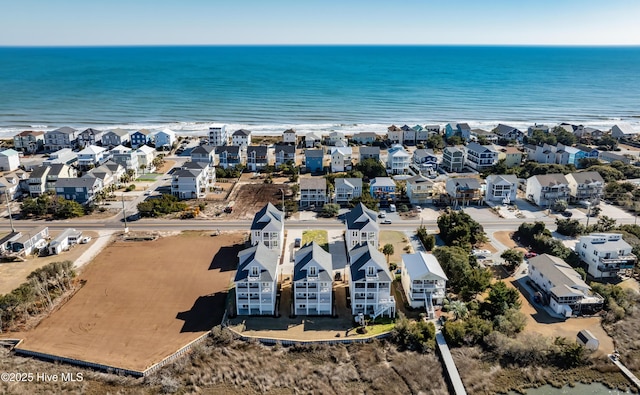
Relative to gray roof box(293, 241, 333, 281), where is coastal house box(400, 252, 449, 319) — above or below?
below

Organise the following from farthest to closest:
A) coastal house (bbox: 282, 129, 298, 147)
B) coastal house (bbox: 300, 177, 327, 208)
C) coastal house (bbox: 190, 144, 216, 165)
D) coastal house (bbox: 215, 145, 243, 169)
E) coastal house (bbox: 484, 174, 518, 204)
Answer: coastal house (bbox: 282, 129, 298, 147) < coastal house (bbox: 215, 145, 243, 169) < coastal house (bbox: 190, 144, 216, 165) < coastal house (bbox: 484, 174, 518, 204) < coastal house (bbox: 300, 177, 327, 208)

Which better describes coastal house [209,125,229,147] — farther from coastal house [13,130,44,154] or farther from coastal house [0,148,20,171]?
coastal house [0,148,20,171]

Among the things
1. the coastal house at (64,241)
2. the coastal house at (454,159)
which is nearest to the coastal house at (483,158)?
the coastal house at (454,159)

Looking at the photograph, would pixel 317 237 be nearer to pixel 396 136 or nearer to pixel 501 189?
pixel 501 189

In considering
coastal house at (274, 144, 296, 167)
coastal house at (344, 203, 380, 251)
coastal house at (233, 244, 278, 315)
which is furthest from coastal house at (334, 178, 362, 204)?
coastal house at (233, 244, 278, 315)

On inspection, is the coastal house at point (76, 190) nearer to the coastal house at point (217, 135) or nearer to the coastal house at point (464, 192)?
the coastal house at point (217, 135)

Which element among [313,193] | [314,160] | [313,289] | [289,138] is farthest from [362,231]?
[289,138]

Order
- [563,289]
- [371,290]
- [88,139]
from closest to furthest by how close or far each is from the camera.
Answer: [371,290], [563,289], [88,139]
